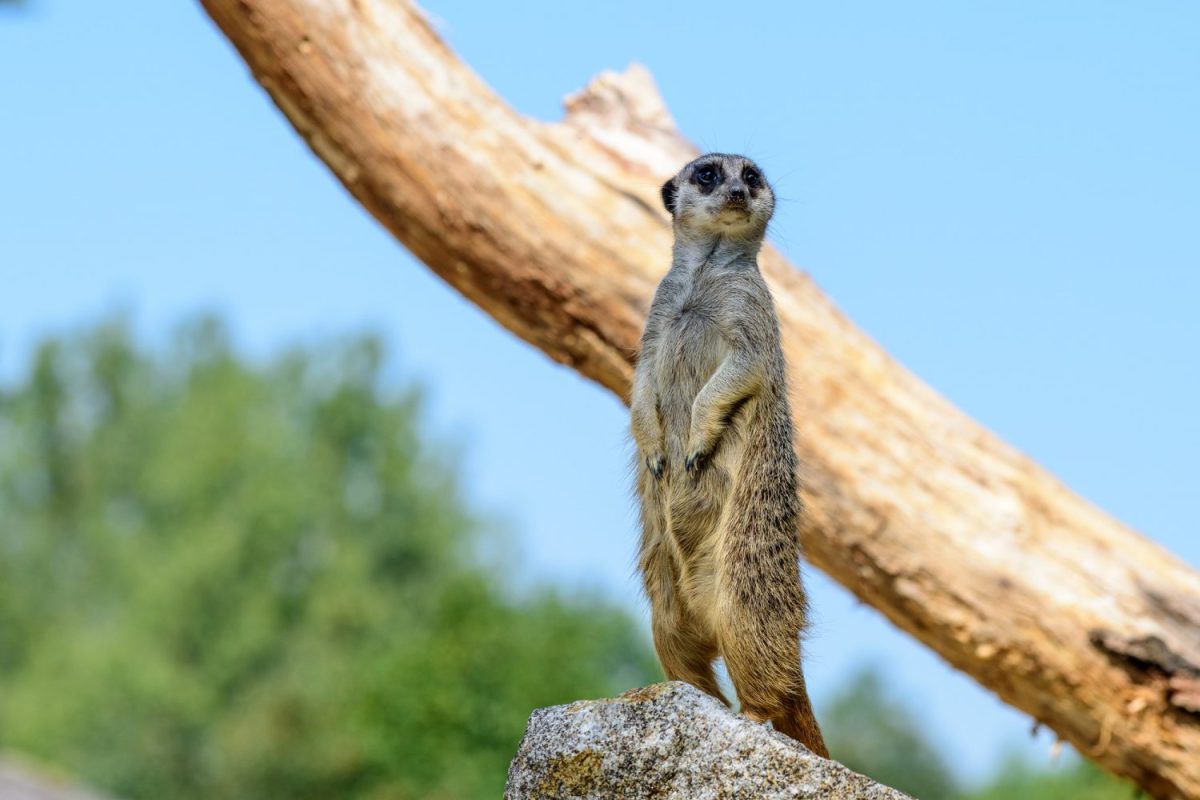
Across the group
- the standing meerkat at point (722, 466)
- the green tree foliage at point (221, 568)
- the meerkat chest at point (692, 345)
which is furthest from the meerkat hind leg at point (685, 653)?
the green tree foliage at point (221, 568)

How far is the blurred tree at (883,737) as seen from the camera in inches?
1257

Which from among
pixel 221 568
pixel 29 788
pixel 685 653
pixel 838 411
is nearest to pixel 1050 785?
pixel 221 568

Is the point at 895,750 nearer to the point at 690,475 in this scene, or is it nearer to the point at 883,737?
the point at 883,737

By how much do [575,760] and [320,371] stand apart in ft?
103

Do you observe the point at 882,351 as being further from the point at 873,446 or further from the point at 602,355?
the point at 602,355

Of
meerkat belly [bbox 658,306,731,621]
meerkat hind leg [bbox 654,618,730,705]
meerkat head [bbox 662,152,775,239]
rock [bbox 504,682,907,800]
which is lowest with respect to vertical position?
rock [bbox 504,682,907,800]

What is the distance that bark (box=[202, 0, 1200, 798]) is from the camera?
6762 mm

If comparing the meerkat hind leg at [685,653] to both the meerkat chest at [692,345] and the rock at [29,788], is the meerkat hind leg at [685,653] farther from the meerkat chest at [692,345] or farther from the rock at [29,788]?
the rock at [29,788]

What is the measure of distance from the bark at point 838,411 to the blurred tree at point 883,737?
25.5 meters

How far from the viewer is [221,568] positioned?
28297 mm

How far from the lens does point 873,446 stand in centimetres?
689

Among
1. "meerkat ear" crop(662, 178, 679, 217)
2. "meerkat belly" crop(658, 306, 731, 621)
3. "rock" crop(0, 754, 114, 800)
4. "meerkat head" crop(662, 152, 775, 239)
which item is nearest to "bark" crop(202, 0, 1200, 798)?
"meerkat ear" crop(662, 178, 679, 217)

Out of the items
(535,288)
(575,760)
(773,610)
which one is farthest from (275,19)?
(575,760)

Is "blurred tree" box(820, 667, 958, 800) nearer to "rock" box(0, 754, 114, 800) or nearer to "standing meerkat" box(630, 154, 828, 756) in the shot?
"rock" box(0, 754, 114, 800)
